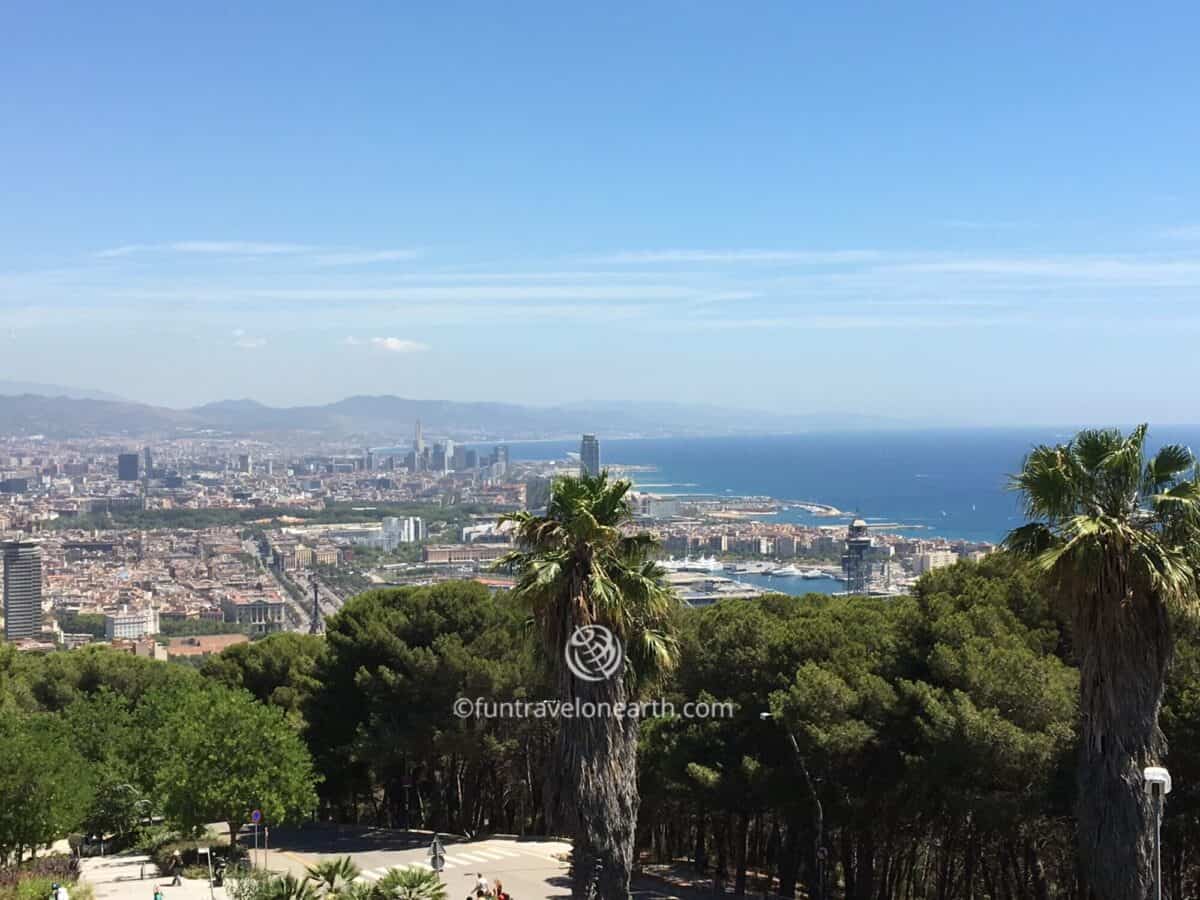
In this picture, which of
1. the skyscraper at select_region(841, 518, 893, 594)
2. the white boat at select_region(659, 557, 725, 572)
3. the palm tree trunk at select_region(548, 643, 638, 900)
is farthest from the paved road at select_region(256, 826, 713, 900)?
the white boat at select_region(659, 557, 725, 572)

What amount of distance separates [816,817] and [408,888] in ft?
20.0

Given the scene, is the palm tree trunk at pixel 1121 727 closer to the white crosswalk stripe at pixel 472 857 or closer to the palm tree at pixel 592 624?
the palm tree at pixel 592 624

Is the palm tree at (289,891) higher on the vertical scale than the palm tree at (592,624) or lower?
lower

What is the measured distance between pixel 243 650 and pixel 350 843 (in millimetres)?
8095

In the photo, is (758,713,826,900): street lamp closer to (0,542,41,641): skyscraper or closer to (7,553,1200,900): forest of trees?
(7,553,1200,900): forest of trees

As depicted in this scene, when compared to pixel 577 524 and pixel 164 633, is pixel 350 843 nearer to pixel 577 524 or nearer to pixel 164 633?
pixel 577 524

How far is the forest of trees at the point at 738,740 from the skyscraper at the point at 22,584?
89330 mm

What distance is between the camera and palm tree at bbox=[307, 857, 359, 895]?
1158 centimetres

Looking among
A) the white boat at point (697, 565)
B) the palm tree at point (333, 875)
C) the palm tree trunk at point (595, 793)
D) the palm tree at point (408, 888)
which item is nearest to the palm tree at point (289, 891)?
the palm tree at point (333, 875)

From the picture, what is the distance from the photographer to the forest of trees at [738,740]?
12.6 metres

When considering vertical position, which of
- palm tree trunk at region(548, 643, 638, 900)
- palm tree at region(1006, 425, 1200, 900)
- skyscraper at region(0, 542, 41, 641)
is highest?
palm tree at region(1006, 425, 1200, 900)

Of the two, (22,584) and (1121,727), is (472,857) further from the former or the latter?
(22,584)

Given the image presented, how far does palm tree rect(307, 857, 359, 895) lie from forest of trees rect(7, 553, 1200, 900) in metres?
3.29

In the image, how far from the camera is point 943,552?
4055 inches
